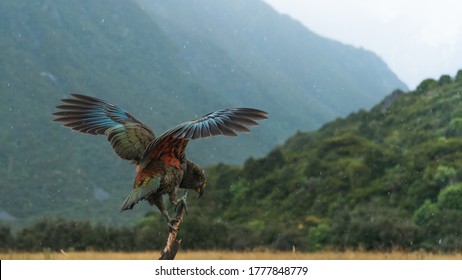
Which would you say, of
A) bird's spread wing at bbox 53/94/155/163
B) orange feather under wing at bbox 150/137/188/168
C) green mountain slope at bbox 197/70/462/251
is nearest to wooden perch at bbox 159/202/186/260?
orange feather under wing at bbox 150/137/188/168

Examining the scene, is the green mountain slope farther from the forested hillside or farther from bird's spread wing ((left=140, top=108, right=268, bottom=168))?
bird's spread wing ((left=140, top=108, right=268, bottom=168))

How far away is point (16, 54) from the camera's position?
178 meters

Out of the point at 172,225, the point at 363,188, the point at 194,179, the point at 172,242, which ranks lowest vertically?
the point at 172,242

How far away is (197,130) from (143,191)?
30.5 inches

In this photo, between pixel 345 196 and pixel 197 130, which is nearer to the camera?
pixel 197 130

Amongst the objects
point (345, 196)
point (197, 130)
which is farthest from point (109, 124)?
point (345, 196)

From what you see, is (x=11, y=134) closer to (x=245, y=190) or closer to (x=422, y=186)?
(x=245, y=190)

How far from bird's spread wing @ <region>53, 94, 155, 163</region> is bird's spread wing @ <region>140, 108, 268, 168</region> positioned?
0.29 m

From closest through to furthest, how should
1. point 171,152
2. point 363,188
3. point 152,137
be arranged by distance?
point 171,152 < point 152,137 < point 363,188

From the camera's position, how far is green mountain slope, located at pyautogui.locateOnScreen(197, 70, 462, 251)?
96.1 feet

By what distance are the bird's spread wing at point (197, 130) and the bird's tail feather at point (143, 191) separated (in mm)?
215

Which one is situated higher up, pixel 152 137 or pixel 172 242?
pixel 152 137

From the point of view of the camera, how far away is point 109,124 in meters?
7.01

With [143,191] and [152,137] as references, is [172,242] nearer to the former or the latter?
[143,191]
